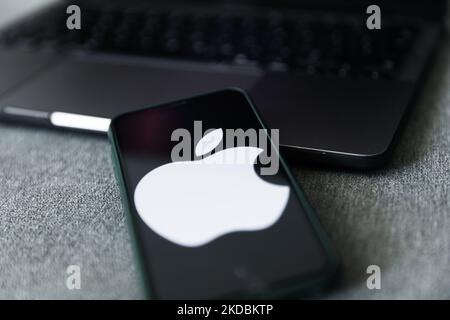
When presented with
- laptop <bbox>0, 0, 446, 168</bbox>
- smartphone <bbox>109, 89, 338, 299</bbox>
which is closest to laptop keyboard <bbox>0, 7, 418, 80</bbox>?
laptop <bbox>0, 0, 446, 168</bbox>

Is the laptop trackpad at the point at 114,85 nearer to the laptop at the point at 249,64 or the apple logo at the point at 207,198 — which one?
the laptop at the point at 249,64

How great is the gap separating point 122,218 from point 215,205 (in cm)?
7

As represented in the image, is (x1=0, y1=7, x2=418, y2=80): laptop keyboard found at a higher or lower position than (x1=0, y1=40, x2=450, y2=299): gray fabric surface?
higher

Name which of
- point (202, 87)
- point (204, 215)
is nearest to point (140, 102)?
point (202, 87)

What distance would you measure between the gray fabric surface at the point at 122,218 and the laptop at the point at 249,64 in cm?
2

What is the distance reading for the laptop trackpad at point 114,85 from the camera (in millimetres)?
413

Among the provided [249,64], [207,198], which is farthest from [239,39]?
[207,198]

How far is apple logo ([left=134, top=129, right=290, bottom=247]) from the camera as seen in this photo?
0.92ft

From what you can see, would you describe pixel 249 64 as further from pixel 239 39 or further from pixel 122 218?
pixel 122 218

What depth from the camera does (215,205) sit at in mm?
295

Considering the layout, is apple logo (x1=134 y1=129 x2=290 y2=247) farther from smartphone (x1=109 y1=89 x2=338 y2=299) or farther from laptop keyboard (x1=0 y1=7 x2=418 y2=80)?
laptop keyboard (x1=0 y1=7 x2=418 y2=80)

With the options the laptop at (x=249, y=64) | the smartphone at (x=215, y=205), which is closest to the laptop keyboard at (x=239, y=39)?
the laptop at (x=249, y=64)

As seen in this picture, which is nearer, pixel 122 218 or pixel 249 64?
pixel 122 218

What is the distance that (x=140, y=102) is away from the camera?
1.37 ft
